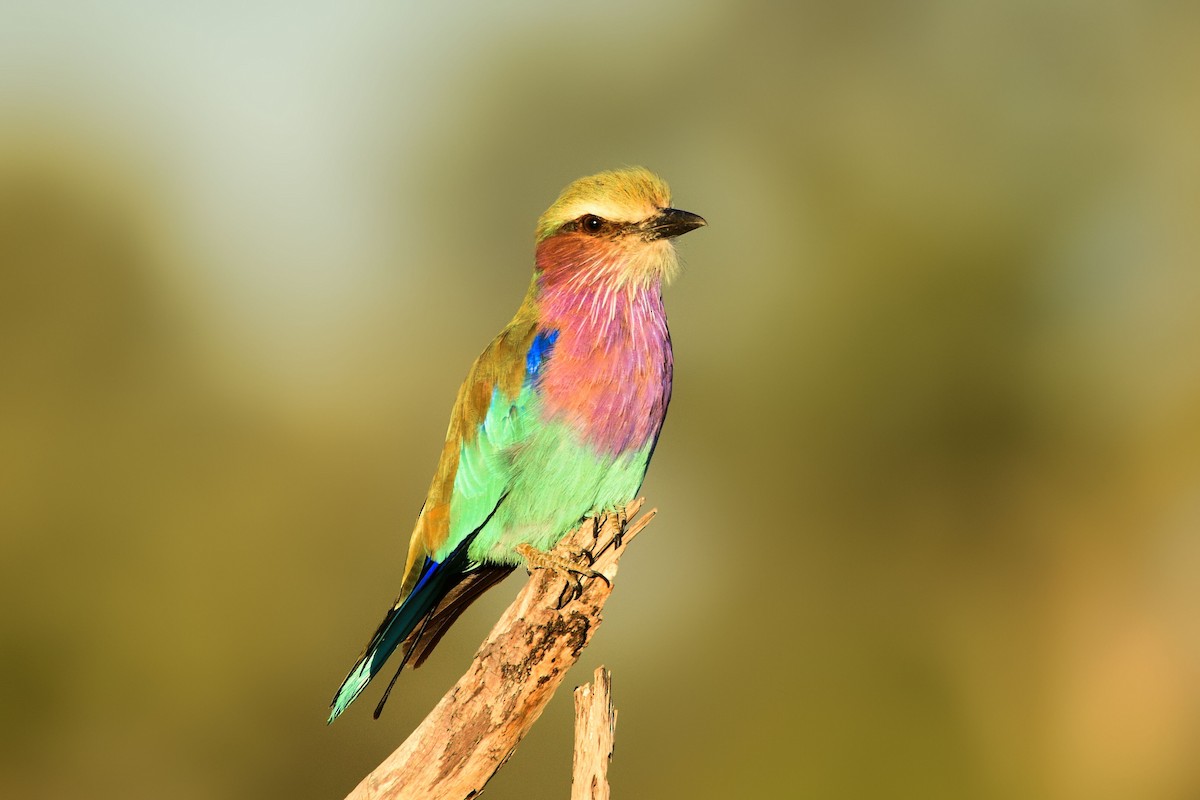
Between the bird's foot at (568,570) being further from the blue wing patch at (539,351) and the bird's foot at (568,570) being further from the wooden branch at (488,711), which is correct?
the blue wing patch at (539,351)

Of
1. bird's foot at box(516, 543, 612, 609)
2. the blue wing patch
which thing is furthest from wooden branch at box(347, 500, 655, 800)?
the blue wing patch

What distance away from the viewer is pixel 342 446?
9.31m

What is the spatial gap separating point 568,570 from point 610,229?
4.03ft

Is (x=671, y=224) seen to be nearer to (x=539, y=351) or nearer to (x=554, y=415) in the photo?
(x=539, y=351)

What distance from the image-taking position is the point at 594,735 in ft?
10.8

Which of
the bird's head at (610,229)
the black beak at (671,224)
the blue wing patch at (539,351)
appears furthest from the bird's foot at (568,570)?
the black beak at (671,224)

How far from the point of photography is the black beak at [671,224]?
13.1 feet

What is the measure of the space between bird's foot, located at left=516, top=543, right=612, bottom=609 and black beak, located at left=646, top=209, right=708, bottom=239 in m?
1.13

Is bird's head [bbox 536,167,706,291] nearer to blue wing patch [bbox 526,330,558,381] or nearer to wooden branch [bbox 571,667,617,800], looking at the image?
blue wing patch [bbox 526,330,558,381]

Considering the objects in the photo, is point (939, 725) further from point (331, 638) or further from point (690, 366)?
point (331, 638)

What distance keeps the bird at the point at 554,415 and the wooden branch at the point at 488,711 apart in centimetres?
26

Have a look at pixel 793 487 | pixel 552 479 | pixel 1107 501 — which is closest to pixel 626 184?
pixel 552 479

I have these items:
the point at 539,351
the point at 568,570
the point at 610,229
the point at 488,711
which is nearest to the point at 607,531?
the point at 568,570

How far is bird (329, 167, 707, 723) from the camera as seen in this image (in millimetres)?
3723
